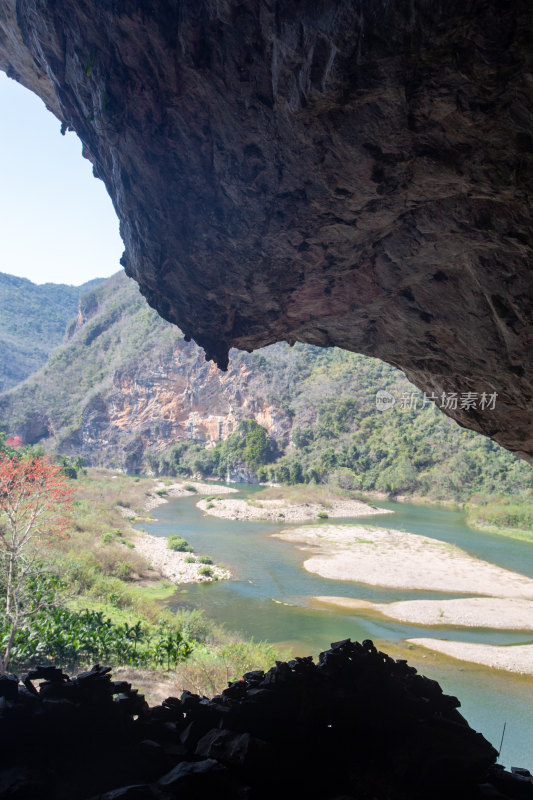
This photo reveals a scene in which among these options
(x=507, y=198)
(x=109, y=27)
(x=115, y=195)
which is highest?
(x=109, y=27)

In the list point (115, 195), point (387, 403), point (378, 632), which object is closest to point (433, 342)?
point (115, 195)

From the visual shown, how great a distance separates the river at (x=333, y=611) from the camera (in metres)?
10.6

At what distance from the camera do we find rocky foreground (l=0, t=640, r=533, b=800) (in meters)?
2.99

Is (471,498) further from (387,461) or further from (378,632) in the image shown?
(378,632)

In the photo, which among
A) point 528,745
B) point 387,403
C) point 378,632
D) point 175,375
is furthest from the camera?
point 175,375

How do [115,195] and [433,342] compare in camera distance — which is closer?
[115,195]

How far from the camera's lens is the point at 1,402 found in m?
78.1

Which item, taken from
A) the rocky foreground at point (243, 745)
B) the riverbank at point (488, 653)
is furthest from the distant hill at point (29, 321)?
the rocky foreground at point (243, 745)

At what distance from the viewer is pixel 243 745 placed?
3293 millimetres

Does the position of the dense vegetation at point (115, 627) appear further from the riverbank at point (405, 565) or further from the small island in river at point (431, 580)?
the riverbank at point (405, 565)

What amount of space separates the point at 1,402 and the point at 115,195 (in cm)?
8245

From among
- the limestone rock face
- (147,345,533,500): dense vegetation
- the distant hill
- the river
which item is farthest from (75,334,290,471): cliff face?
the limestone rock face

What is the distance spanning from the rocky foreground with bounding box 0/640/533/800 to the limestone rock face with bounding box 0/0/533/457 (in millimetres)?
3685

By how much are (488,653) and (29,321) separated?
145469mm
